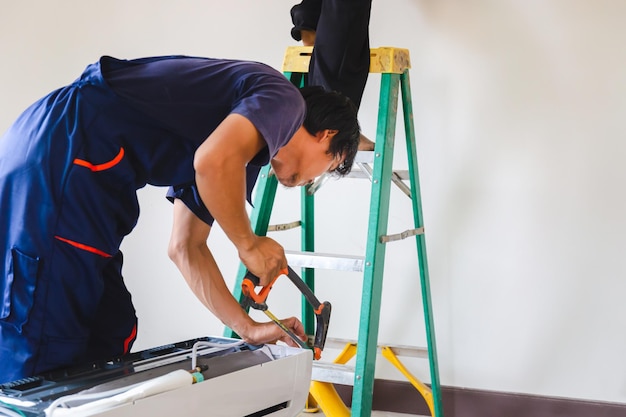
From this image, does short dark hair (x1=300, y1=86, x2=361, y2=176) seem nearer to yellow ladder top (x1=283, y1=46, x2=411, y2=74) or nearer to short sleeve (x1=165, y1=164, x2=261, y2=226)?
short sleeve (x1=165, y1=164, x2=261, y2=226)

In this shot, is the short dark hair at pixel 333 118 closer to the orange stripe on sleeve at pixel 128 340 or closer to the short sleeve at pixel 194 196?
the short sleeve at pixel 194 196

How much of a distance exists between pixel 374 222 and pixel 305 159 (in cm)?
48

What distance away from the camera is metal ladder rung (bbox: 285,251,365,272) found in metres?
1.92

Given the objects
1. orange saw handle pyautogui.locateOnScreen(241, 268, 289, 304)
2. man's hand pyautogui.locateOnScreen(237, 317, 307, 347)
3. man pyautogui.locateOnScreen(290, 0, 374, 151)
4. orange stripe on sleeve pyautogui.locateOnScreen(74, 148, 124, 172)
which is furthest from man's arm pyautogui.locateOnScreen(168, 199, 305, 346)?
man pyautogui.locateOnScreen(290, 0, 374, 151)

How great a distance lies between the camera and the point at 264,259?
4.47 feet

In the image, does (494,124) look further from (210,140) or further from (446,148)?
(210,140)

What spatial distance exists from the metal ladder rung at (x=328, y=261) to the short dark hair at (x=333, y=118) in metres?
0.47

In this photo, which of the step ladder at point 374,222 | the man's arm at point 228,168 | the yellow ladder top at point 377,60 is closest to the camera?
the man's arm at point 228,168

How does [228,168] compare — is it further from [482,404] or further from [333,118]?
[482,404]

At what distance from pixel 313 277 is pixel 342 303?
0.24 metres

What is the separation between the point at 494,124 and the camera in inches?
94.0

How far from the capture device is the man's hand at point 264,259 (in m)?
1.33

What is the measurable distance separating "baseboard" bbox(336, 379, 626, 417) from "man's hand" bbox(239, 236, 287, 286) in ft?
4.21

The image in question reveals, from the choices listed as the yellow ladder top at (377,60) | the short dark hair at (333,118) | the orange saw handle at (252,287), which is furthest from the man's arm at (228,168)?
the yellow ladder top at (377,60)
